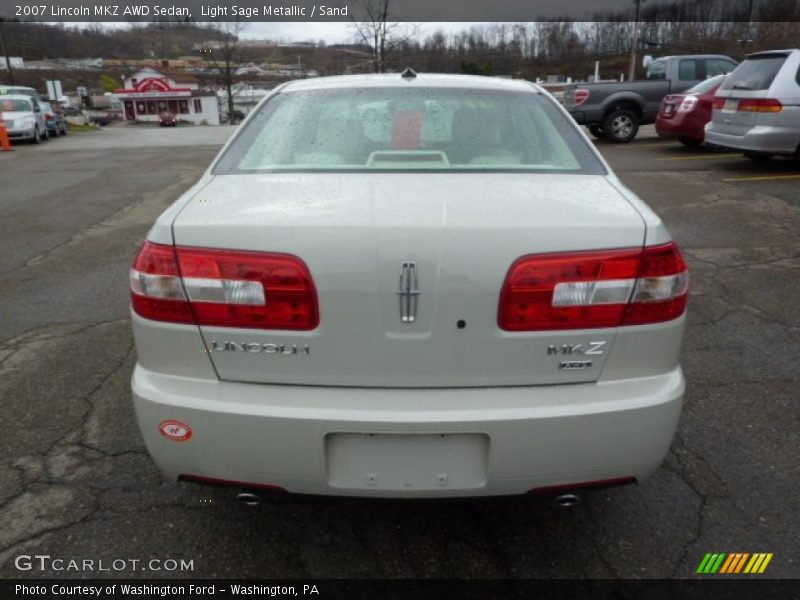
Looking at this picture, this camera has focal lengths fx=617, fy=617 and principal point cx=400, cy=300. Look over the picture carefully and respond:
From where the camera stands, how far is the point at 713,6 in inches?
1934

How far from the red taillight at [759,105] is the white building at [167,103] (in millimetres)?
69627

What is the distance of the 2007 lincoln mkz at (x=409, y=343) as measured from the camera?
171cm

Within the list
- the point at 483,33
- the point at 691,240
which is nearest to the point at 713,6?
the point at 483,33

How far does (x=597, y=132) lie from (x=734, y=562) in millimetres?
14545

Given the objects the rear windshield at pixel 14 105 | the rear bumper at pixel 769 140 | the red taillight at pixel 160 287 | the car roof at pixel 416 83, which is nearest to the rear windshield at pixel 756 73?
the rear bumper at pixel 769 140

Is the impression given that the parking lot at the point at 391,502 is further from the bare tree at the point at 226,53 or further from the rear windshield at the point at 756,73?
the bare tree at the point at 226,53

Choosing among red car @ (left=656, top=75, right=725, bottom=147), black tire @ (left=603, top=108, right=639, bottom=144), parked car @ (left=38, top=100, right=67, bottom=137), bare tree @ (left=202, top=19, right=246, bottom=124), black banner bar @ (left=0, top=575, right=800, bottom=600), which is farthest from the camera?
bare tree @ (left=202, top=19, right=246, bottom=124)

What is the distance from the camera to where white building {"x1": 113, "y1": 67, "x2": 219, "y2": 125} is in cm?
7100

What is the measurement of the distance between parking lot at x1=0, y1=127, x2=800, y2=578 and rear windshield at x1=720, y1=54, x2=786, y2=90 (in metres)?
5.08

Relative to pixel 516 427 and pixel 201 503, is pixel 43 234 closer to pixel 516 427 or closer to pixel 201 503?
pixel 201 503

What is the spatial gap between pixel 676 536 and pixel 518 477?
2.88 feet

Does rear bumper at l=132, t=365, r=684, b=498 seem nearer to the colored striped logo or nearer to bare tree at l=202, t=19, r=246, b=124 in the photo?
the colored striped logo

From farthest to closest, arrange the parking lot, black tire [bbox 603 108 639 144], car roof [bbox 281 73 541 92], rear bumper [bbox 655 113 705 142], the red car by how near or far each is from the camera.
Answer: black tire [bbox 603 108 639 144] < rear bumper [bbox 655 113 705 142] < the red car < car roof [bbox 281 73 541 92] < the parking lot

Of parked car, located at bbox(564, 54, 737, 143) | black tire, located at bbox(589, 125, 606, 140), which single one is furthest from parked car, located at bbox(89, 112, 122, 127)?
parked car, located at bbox(564, 54, 737, 143)
